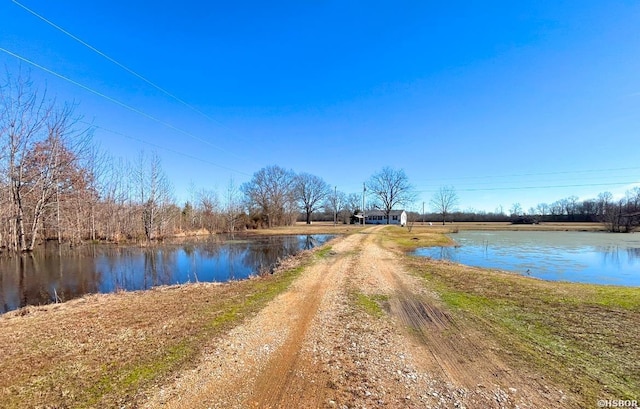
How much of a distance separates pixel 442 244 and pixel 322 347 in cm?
2504

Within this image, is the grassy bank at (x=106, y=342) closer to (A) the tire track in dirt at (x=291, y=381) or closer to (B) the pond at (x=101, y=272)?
(A) the tire track in dirt at (x=291, y=381)

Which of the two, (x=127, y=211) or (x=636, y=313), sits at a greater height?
(x=127, y=211)

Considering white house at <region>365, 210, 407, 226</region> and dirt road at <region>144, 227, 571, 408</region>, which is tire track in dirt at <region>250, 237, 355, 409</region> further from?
white house at <region>365, 210, 407, 226</region>

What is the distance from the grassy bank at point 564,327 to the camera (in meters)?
3.67

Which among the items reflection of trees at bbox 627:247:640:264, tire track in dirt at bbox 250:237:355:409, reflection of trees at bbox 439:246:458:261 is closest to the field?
tire track in dirt at bbox 250:237:355:409

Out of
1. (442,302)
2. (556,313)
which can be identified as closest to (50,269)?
(442,302)

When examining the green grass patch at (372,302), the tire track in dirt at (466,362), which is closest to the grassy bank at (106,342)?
the green grass patch at (372,302)

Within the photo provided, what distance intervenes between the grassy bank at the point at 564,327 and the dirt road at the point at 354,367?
1.35ft

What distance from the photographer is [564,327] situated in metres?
5.45

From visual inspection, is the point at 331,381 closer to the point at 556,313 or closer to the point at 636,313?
the point at 556,313

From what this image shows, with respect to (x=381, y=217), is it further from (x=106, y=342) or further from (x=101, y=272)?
(x=106, y=342)

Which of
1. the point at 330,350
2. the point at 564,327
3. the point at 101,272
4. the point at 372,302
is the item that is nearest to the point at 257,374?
the point at 330,350

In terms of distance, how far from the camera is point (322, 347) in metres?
4.80

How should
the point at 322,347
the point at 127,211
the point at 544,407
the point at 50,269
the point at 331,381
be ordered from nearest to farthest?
the point at 544,407
the point at 331,381
the point at 322,347
the point at 50,269
the point at 127,211
